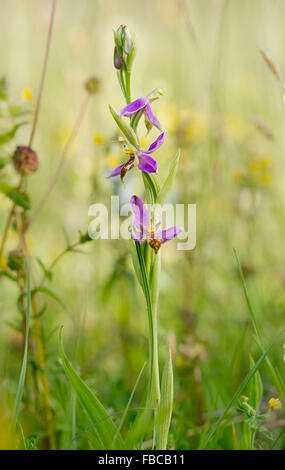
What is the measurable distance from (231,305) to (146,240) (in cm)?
103

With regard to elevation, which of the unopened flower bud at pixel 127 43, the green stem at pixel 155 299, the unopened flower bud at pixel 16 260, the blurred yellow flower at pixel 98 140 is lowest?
the green stem at pixel 155 299

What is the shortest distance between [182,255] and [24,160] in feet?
2.71

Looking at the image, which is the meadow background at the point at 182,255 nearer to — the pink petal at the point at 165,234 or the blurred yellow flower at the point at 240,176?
the blurred yellow flower at the point at 240,176

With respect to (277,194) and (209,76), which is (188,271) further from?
(209,76)

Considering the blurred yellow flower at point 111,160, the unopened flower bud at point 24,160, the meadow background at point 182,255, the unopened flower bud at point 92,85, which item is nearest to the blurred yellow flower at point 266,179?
the meadow background at point 182,255

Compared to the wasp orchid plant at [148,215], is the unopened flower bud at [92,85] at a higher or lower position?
higher

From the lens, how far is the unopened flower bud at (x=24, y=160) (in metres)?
A: 0.91

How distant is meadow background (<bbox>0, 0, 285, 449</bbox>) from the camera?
3.74 ft

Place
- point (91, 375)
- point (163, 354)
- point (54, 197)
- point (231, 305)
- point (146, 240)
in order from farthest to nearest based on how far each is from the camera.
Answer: point (54, 197) < point (231, 305) < point (163, 354) < point (91, 375) < point (146, 240)

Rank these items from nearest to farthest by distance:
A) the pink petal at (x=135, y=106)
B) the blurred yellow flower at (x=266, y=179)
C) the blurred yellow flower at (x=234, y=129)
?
the pink petal at (x=135, y=106), the blurred yellow flower at (x=266, y=179), the blurred yellow flower at (x=234, y=129)

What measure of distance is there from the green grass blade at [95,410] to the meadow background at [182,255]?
17 centimetres

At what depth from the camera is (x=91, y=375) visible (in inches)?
45.9

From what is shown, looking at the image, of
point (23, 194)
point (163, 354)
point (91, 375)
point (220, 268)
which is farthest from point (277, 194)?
point (23, 194)

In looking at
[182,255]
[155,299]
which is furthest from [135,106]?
[182,255]
